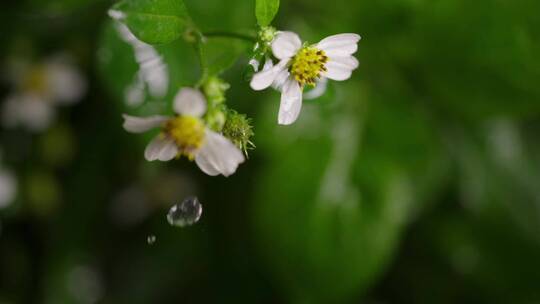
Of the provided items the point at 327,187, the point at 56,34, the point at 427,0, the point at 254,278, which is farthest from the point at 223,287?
the point at 427,0

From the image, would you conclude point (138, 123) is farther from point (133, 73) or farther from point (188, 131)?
point (133, 73)

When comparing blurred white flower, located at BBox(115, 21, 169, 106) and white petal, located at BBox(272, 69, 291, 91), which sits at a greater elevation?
white petal, located at BBox(272, 69, 291, 91)

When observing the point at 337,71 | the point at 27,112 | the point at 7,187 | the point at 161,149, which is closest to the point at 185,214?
the point at 161,149

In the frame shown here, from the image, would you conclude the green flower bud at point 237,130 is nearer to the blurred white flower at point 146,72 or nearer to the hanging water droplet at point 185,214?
the hanging water droplet at point 185,214

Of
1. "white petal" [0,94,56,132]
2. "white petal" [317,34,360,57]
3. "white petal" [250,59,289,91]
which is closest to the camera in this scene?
"white petal" [250,59,289,91]

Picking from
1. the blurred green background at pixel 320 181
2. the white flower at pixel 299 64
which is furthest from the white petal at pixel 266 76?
the blurred green background at pixel 320 181

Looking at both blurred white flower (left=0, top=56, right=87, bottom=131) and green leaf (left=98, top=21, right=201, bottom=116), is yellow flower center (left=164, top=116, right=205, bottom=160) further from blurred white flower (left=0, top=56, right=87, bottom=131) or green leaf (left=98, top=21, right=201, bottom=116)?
blurred white flower (left=0, top=56, right=87, bottom=131)

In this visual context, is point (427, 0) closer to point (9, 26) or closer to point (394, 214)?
point (394, 214)

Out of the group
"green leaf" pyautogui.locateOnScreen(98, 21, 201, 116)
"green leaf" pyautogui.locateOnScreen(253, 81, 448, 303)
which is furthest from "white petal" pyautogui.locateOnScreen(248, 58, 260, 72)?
"green leaf" pyautogui.locateOnScreen(253, 81, 448, 303)
